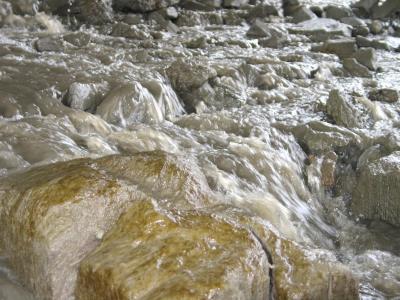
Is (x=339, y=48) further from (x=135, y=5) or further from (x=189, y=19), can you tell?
(x=135, y=5)

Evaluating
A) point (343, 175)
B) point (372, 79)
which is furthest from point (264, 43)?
point (343, 175)

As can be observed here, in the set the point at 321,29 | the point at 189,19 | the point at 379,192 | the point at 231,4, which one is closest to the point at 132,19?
the point at 189,19

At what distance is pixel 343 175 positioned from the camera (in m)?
6.52

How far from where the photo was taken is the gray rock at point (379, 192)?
5.60 metres

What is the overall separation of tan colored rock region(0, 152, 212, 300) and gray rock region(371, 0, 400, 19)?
52.4ft

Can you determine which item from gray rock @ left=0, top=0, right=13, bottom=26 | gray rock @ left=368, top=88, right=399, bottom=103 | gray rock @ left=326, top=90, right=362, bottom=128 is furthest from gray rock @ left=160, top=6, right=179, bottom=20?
gray rock @ left=326, top=90, right=362, bottom=128

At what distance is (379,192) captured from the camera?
18.8ft

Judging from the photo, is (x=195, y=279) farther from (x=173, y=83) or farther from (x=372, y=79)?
(x=372, y=79)

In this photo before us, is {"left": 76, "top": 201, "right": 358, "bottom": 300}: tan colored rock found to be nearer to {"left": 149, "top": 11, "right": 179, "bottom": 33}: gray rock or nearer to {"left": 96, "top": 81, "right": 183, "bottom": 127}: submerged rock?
{"left": 96, "top": 81, "right": 183, "bottom": 127}: submerged rock

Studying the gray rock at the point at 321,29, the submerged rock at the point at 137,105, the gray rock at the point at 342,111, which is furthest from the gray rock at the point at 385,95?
the gray rock at the point at 321,29

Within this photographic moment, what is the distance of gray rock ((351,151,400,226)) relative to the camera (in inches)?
221

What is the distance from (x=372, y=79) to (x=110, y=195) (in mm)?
8429

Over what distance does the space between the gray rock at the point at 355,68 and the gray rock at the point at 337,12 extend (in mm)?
6691

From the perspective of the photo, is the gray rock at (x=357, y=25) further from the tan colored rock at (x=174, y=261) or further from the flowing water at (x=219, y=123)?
the tan colored rock at (x=174, y=261)
